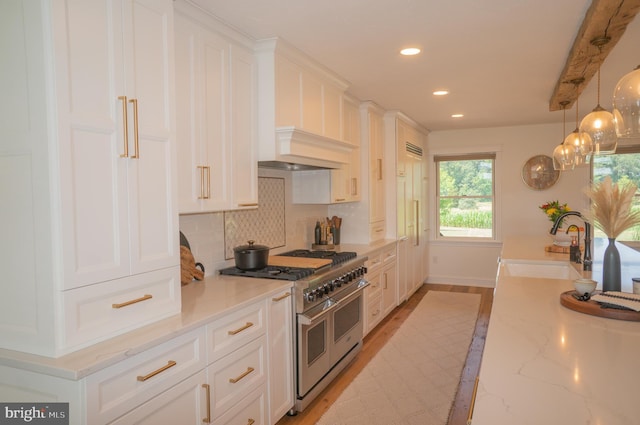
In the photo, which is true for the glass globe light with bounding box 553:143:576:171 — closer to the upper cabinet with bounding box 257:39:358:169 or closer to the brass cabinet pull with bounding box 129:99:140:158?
the upper cabinet with bounding box 257:39:358:169

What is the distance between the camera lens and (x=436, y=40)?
2811 mm

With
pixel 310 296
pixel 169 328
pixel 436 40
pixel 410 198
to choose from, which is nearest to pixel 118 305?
pixel 169 328

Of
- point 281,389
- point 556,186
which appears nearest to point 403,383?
point 281,389

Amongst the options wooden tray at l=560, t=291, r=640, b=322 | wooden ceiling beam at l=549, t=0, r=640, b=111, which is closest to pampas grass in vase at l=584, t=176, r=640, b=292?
wooden tray at l=560, t=291, r=640, b=322

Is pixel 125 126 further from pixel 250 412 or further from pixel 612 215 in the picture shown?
pixel 612 215

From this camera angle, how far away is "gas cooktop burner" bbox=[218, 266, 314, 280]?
2.78 meters

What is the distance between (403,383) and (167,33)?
2858mm

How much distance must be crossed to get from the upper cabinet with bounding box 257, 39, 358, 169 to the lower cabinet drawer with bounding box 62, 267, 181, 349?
1.22m

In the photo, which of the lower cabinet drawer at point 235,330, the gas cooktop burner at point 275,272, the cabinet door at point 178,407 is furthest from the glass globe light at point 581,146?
the cabinet door at point 178,407

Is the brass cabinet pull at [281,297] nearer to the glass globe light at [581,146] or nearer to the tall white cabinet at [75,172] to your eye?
the tall white cabinet at [75,172]

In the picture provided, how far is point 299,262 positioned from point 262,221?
0.55 meters

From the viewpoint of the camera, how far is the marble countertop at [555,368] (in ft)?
3.47

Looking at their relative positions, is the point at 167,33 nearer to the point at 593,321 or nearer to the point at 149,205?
the point at 149,205

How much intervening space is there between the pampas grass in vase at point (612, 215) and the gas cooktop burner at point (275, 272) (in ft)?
5.47
